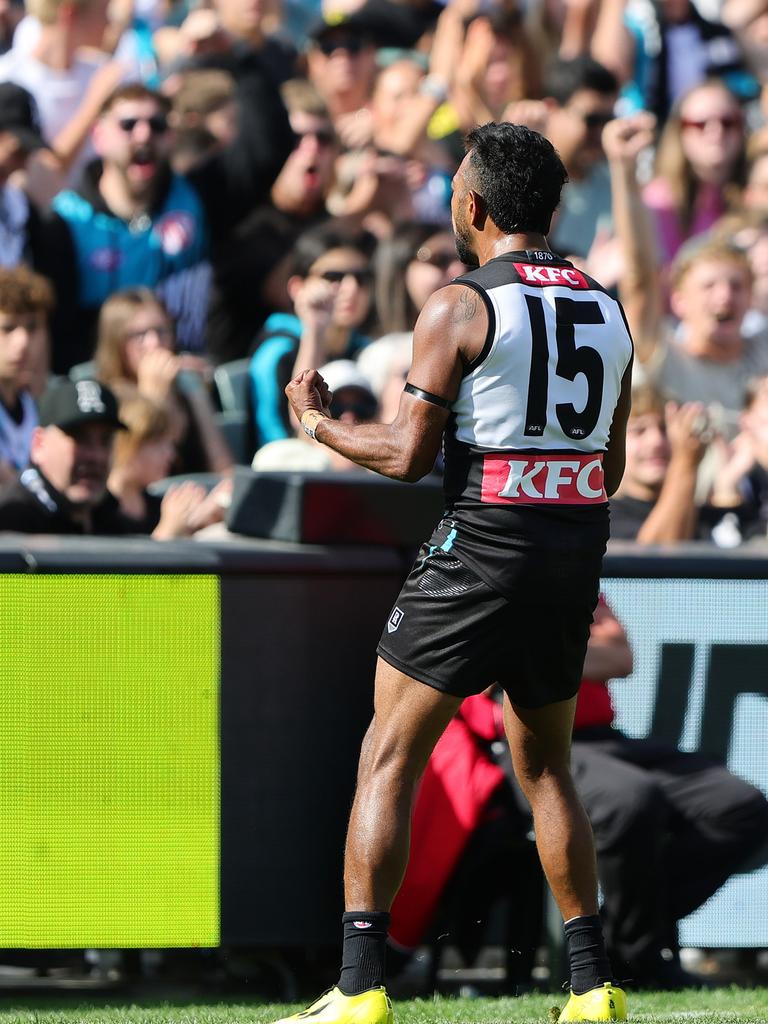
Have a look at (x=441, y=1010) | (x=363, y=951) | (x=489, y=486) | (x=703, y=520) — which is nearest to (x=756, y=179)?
(x=703, y=520)

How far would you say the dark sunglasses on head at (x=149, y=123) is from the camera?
8.24 m

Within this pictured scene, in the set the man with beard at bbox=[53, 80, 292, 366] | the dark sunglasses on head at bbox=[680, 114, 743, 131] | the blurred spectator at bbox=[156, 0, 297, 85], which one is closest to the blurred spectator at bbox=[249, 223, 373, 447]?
the man with beard at bbox=[53, 80, 292, 366]

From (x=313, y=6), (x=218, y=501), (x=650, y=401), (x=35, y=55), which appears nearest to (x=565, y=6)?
(x=313, y=6)

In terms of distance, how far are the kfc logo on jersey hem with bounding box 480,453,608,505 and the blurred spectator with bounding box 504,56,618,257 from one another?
563 centimetres

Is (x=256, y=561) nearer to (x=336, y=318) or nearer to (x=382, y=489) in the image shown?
(x=382, y=489)

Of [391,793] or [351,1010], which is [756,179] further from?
[351,1010]

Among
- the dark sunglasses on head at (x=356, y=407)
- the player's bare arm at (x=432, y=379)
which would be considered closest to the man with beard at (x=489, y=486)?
the player's bare arm at (x=432, y=379)

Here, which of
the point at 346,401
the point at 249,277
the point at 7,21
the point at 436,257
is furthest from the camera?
the point at 7,21

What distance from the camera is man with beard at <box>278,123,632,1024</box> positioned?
3.96 meters

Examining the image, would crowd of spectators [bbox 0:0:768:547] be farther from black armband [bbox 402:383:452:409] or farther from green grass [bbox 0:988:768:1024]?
black armband [bbox 402:383:452:409]

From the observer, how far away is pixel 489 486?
13.2 feet

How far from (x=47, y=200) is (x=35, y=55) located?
1.23 metres

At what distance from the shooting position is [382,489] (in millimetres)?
5262

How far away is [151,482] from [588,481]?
11.0 feet
